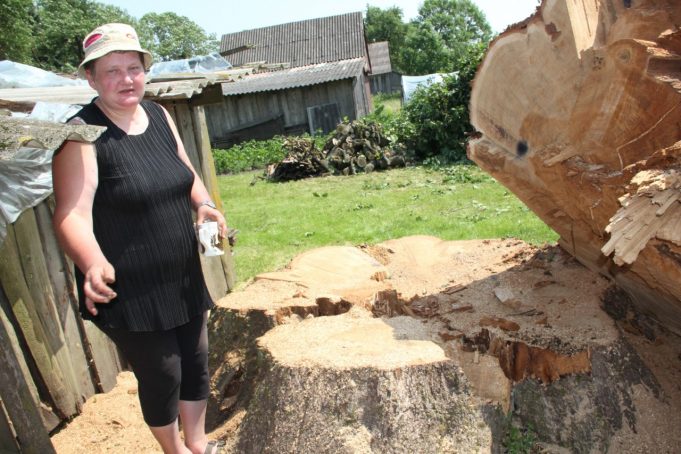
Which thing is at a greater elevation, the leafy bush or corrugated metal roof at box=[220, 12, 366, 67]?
corrugated metal roof at box=[220, 12, 366, 67]

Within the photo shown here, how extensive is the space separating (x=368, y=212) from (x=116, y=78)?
5.70m

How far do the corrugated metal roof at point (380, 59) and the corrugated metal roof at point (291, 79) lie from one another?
12.6 m

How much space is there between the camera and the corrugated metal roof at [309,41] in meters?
21.4

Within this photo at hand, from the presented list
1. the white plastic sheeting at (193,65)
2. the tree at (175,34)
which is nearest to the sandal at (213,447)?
the white plastic sheeting at (193,65)

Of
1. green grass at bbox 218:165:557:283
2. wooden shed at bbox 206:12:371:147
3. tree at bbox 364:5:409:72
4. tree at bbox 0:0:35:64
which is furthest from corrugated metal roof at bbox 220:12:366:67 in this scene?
tree at bbox 364:5:409:72

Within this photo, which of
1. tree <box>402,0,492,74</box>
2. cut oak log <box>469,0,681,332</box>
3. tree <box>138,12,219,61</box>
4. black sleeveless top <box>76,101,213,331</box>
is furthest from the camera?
tree <box>138,12,219,61</box>

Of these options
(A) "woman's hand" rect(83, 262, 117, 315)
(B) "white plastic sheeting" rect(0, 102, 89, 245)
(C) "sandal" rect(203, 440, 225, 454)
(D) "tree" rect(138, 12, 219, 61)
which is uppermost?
(D) "tree" rect(138, 12, 219, 61)

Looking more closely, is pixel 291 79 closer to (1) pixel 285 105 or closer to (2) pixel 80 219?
(1) pixel 285 105

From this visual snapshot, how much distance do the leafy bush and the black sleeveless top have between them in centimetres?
894

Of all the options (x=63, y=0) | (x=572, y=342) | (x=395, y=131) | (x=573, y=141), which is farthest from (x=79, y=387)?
(x=63, y=0)

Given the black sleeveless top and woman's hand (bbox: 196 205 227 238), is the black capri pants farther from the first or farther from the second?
woman's hand (bbox: 196 205 227 238)

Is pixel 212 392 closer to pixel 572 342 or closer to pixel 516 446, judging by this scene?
pixel 516 446

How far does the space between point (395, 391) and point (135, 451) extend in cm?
160

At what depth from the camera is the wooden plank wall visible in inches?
642
